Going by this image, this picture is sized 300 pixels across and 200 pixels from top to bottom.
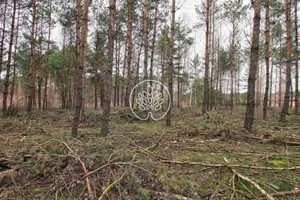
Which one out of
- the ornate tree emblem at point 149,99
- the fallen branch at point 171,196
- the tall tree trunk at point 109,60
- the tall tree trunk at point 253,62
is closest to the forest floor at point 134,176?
the fallen branch at point 171,196

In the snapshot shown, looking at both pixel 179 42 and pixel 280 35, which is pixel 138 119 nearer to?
pixel 179 42

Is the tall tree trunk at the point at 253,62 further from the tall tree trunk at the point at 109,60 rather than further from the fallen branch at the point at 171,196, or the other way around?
the tall tree trunk at the point at 109,60

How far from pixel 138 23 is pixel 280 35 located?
49.8 feet

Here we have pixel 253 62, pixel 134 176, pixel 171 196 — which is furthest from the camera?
pixel 253 62

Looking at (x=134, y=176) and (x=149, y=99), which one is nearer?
(x=134, y=176)

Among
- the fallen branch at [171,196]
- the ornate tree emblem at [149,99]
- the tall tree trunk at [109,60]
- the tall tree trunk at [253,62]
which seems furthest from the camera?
the ornate tree emblem at [149,99]

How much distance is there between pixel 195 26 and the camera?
12.2 meters

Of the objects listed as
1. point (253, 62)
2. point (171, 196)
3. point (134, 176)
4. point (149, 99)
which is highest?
point (253, 62)

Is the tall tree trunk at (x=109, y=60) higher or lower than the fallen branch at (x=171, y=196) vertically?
higher

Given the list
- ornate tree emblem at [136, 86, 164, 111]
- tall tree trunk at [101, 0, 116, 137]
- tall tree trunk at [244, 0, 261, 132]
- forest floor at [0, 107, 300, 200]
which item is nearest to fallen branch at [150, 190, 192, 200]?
forest floor at [0, 107, 300, 200]

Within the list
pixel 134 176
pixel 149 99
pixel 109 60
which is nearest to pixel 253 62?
pixel 109 60

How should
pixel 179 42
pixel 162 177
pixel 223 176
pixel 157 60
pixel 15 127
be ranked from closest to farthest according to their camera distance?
pixel 162 177, pixel 223 176, pixel 15 127, pixel 179 42, pixel 157 60

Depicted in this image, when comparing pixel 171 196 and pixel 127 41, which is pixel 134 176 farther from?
pixel 127 41

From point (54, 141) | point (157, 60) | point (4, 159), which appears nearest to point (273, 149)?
point (54, 141)
